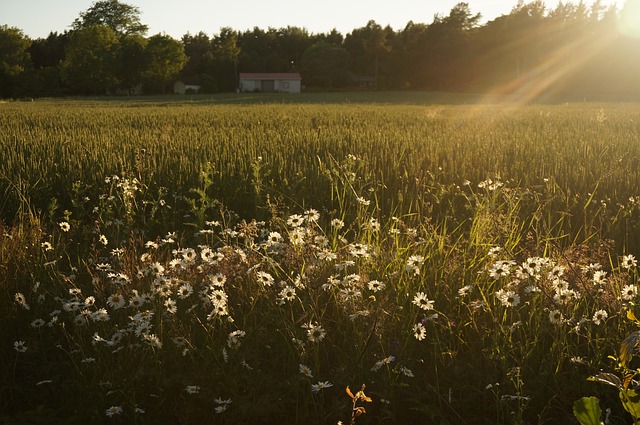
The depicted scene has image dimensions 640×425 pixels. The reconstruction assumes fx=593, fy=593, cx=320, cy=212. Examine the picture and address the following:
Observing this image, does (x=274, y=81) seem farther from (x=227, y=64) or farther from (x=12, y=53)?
(x=12, y=53)

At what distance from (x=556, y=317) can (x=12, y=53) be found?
266 ft

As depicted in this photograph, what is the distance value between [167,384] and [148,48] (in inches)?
2965

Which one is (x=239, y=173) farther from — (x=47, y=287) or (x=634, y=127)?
(x=634, y=127)

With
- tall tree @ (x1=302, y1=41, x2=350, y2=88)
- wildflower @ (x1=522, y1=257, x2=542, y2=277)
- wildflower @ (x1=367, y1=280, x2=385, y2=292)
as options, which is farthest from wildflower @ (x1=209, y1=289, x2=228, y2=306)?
tall tree @ (x1=302, y1=41, x2=350, y2=88)

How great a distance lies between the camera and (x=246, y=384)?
8.96 ft

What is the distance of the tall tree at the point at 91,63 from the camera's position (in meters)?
67.1

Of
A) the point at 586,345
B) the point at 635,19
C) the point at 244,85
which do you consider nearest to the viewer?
the point at 586,345

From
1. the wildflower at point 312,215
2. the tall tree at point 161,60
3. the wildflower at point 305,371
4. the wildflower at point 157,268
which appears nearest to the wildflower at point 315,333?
the wildflower at point 305,371

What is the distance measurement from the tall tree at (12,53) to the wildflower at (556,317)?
7328 cm

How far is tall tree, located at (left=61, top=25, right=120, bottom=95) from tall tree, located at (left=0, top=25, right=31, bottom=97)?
5.49m

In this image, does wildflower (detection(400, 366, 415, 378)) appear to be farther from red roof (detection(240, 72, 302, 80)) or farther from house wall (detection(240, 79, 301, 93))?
red roof (detection(240, 72, 302, 80))

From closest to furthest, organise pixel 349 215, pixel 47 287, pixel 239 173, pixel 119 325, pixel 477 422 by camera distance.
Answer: pixel 477 422 → pixel 119 325 → pixel 47 287 → pixel 349 215 → pixel 239 173

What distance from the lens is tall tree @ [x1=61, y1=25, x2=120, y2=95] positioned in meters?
67.1

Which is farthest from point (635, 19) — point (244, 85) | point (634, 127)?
point (634, 127)
